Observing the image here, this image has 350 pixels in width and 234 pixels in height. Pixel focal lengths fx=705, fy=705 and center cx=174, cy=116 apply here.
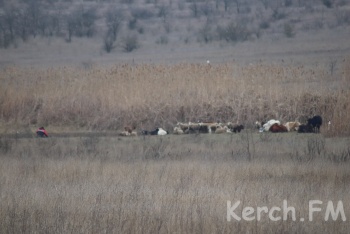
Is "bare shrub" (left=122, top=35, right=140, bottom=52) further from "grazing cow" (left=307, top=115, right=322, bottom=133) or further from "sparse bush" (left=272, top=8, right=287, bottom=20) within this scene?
"grazing cow" (left=307, top=115, right=322, bottom=133)

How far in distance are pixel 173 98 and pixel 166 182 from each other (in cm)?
1091

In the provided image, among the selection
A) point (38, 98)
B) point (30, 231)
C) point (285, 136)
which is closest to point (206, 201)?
point (30, 231)

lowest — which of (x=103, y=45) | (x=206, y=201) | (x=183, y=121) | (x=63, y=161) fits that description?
(x=103, y=45)

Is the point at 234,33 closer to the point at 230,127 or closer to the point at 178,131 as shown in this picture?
the point at 230,127

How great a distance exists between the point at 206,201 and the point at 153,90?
44.0 ft

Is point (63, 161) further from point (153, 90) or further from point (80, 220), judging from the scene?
point (153, 90)

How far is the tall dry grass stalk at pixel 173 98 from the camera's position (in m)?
21.5

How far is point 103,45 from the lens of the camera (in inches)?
2080

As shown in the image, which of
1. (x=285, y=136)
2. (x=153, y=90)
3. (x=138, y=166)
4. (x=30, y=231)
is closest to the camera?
(x=30, y=231)

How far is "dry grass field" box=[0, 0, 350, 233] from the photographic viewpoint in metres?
8.97

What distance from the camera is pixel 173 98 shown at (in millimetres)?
22438

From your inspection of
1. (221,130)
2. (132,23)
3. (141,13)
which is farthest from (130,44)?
(221,130)

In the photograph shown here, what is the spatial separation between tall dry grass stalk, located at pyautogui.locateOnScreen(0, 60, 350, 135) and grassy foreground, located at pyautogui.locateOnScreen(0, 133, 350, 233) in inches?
131

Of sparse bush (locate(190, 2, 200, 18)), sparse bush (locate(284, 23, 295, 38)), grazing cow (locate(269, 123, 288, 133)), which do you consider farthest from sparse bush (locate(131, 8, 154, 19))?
grazing cow (locate(269, 123, 288, 133))
